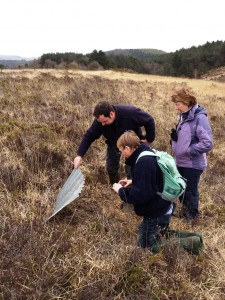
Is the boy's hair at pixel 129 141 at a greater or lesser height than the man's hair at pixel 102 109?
lesser

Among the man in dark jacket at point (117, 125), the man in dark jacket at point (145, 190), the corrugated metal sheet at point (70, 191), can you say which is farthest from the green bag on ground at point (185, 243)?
the man in dark jacket at point (117, 125)

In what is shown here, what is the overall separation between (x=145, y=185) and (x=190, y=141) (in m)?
1.24

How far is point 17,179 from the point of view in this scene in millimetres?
4207

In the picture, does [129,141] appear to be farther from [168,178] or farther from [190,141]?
[190,141]

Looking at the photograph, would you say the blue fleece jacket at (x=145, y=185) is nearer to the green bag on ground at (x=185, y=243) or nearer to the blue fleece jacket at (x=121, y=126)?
the green bag on ground at (x=185, y=243)

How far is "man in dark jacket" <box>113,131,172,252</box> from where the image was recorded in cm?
276

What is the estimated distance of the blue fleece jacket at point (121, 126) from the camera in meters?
4.04

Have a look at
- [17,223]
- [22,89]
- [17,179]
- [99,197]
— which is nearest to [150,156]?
[17,223]

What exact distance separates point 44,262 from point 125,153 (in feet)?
3.69

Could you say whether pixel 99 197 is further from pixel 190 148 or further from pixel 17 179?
pixel 190 148

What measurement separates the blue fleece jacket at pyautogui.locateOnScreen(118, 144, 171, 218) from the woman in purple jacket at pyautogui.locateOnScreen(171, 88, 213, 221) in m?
0.96

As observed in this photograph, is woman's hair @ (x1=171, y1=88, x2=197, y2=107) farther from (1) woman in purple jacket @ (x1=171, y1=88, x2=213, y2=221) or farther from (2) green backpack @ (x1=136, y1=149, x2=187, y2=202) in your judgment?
(2) green backpack @ (x1=136, y1=149, x2=187, y2=202)

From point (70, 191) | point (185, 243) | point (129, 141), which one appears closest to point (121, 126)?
point (70, 191)

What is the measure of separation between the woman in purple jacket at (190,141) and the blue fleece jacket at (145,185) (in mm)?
965
